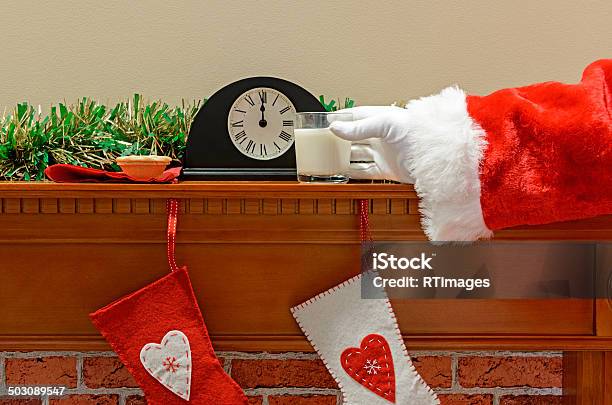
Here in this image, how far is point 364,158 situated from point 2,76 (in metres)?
0.80

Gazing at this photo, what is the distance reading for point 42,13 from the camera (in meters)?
1.29

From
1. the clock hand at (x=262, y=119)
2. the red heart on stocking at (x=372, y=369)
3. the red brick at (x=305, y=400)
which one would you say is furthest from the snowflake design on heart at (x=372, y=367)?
the clock hand at (x=262, y=119)

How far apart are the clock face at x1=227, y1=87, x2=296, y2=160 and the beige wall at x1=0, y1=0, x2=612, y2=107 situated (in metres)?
0.21

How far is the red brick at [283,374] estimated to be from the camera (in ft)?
4.48

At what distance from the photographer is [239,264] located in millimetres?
1042

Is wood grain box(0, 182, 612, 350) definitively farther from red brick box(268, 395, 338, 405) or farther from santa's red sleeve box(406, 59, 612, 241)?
red brick box(268, 395, 338, 405)

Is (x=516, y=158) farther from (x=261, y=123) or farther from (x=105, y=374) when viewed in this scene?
(x=105, y=374)

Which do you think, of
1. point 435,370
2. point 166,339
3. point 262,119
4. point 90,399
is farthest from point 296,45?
point 90,399

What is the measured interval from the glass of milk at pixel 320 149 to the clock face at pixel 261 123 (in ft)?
0.22

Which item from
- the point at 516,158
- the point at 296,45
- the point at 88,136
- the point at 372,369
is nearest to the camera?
the point at 516,158

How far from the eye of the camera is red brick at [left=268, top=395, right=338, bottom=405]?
136 centimetres

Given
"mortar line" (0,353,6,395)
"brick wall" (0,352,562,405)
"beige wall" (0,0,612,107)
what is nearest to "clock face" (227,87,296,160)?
"beige wall" (0,0,612,107)

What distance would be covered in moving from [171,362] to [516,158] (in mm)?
644

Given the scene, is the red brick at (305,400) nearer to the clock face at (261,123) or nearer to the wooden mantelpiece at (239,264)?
the wooden mantelpiece at (239,264)
